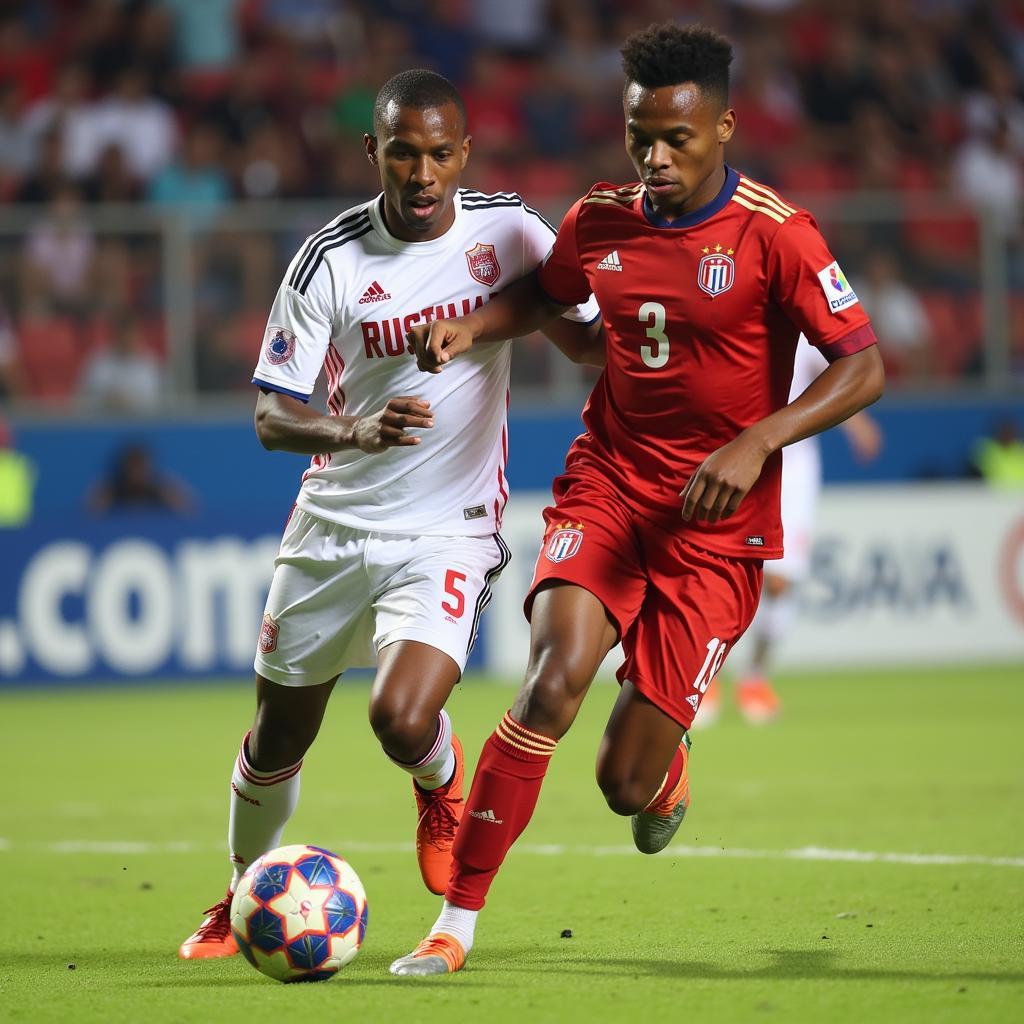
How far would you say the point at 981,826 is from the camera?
280 inches

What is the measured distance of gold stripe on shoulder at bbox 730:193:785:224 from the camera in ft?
15.9

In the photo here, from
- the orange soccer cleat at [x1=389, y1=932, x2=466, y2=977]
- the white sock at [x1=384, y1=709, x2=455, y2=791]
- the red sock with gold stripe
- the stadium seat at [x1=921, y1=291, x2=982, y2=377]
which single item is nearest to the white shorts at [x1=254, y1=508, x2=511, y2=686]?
the white sock at [x1=384, y1=709, x2=455, y2=791]

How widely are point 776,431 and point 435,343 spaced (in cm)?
94

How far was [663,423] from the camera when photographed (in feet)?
16.6

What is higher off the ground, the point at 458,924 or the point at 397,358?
the point at 397,358

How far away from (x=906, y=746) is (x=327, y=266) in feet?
18.0

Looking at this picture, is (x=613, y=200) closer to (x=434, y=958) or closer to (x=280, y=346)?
(x=280, y=346)

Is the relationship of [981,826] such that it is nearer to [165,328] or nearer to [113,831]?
[113,831]

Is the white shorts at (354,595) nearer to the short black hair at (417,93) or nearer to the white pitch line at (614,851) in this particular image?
the short black hair at (417,93)

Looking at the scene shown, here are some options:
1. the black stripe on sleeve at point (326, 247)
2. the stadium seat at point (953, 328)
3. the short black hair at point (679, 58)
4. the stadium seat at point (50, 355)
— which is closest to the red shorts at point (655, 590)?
the black stripe on sleeve at point (326, 247)

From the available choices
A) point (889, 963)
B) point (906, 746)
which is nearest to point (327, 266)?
point (889, 963)

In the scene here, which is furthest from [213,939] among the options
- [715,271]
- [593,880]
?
[715,271]

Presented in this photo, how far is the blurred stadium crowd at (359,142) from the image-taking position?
45.3 ft

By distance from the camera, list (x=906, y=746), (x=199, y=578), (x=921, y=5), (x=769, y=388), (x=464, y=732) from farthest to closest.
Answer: (x=921, y=5), (x=199, y=578), (x=464, y=732), (x=906, y=746), (x=769, y=388)
